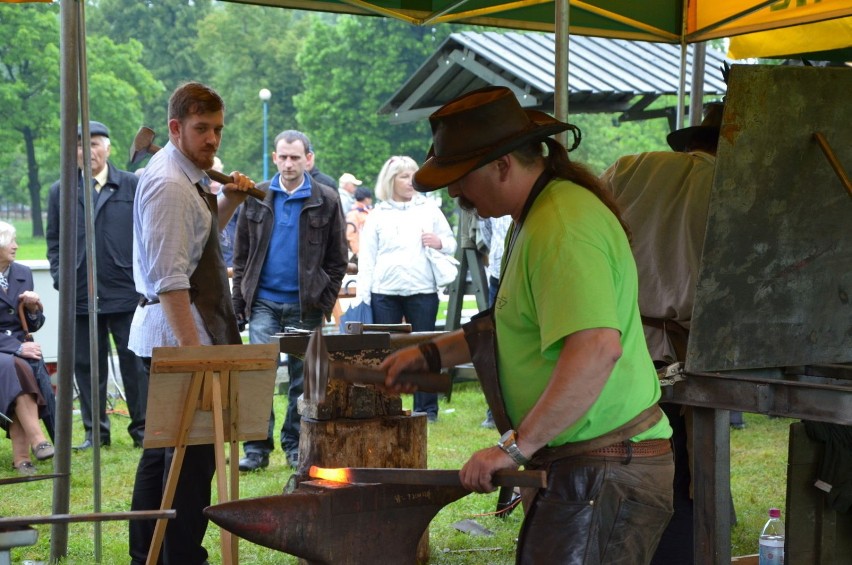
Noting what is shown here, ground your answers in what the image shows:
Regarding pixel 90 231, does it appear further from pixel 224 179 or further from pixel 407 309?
pixel 407 309

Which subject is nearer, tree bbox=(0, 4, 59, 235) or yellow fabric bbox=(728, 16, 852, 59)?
yellow fabric bbox=(728, 16, 852, 59)

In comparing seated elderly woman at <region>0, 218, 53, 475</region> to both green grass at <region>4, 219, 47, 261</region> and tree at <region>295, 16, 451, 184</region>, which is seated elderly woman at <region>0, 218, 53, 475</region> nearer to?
green grass at <region>4, 219, 47, 261</region>

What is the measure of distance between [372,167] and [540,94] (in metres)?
30.5

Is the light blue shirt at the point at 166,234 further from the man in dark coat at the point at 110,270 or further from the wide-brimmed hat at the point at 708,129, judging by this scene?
the man in dark coat at the point at 110,270

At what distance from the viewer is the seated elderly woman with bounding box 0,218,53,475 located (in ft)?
22.8

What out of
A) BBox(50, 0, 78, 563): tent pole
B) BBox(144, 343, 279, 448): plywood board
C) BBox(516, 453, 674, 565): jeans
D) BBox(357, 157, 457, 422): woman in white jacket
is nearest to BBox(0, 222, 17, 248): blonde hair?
BBox(357, 157, 457, 422): woman in white jacket

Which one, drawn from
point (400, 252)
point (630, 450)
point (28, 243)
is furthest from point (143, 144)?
point (28, 243)

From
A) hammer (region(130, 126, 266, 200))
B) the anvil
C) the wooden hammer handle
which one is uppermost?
hammer (region(130, 126, 266, 200))

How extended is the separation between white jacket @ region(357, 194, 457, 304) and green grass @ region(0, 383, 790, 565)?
1131mm

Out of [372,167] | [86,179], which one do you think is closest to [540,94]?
[86,179]

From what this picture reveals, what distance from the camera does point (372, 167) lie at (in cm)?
4000

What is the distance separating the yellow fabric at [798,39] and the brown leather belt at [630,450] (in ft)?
13.8

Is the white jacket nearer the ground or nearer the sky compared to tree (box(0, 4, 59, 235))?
nearer the ground

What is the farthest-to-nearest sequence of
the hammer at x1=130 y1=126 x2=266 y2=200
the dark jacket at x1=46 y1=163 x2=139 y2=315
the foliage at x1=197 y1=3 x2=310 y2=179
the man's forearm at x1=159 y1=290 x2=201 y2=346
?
the foliage at x1=197 y1=3 x2=310 y2=179 < the dark jacket at x1=46 y1=163 x2=139 y2=315 < the hammer at x1=130 y1=126 x2=266 y2=200 < the man's forearm at x1=159 y1=290 x2=201 y2=346
